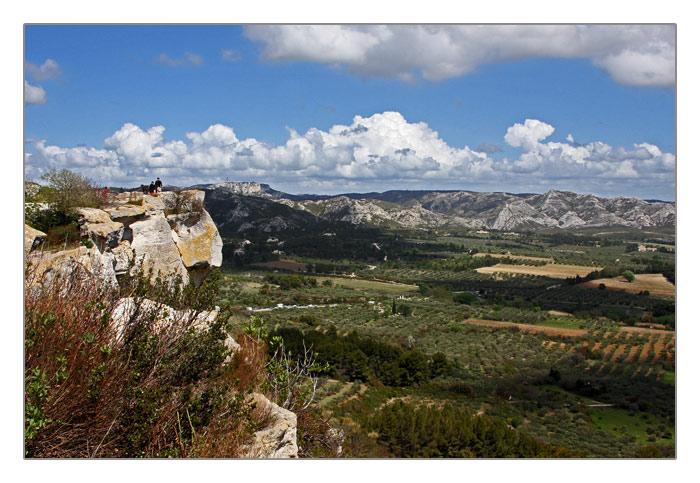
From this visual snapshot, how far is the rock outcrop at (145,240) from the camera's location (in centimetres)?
738

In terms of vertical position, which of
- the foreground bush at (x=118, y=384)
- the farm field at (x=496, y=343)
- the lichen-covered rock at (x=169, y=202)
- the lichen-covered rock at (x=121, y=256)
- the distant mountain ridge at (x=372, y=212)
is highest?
the distant mountain ridge at (x=372, y=212)

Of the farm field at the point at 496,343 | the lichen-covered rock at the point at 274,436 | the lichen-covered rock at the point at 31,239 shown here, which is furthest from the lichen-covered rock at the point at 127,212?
the lichen-covered rock at the point at 274,436

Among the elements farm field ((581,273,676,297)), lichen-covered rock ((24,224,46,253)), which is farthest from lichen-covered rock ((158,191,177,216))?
farm field ((581,273,676,297))

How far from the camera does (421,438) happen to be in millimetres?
14883

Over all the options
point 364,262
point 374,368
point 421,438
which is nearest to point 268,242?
point 364,262

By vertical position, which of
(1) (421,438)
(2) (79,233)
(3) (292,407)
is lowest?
(1) (421,438)

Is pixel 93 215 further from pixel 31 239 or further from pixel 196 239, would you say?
pixel 196 239

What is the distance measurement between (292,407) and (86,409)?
2.68m

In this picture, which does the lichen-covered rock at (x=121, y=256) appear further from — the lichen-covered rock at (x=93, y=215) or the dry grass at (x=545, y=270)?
the dry grass at (x=545, y=270)

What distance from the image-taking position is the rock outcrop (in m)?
7.38

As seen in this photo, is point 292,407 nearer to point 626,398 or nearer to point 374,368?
point 374,368

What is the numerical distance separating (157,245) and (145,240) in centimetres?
31

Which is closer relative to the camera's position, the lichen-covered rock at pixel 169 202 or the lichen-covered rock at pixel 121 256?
the lichen-covered rock at pixel 121 256

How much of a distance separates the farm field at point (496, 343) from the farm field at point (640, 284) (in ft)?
1.97
